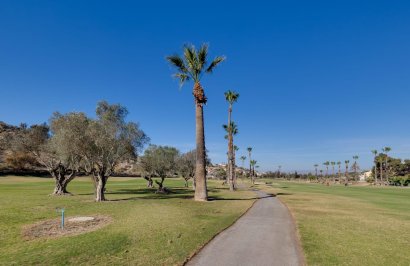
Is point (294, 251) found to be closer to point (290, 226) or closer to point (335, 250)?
point (335, 250)

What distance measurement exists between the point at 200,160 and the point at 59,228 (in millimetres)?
20027

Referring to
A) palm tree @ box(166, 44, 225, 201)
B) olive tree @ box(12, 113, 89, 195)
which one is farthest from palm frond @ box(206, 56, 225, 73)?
olive tree @ box(12, 113, 89, 195)

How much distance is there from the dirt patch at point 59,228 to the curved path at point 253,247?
25.5 ft

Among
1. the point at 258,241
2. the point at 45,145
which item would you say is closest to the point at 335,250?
the point at 258,241

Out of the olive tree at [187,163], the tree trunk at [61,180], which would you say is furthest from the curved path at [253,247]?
the olive tree at [187,163]

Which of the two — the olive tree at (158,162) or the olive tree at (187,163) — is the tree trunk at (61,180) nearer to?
the olive tree at (158,162)

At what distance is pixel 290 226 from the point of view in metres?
18.9

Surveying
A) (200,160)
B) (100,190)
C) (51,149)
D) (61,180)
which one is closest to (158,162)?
(61,180)

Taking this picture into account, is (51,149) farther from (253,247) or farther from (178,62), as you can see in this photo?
(253,247)

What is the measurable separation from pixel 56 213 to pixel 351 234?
21280mm

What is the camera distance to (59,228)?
16.8m

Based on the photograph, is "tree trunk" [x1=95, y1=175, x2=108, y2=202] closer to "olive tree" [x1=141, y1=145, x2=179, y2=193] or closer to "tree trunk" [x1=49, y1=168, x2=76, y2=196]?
"tree trunk" [x1=49, y1=168, x2=76, y2=196]

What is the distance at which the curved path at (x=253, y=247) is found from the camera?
11.2m

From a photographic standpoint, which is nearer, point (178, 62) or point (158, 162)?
point (178, 62)
